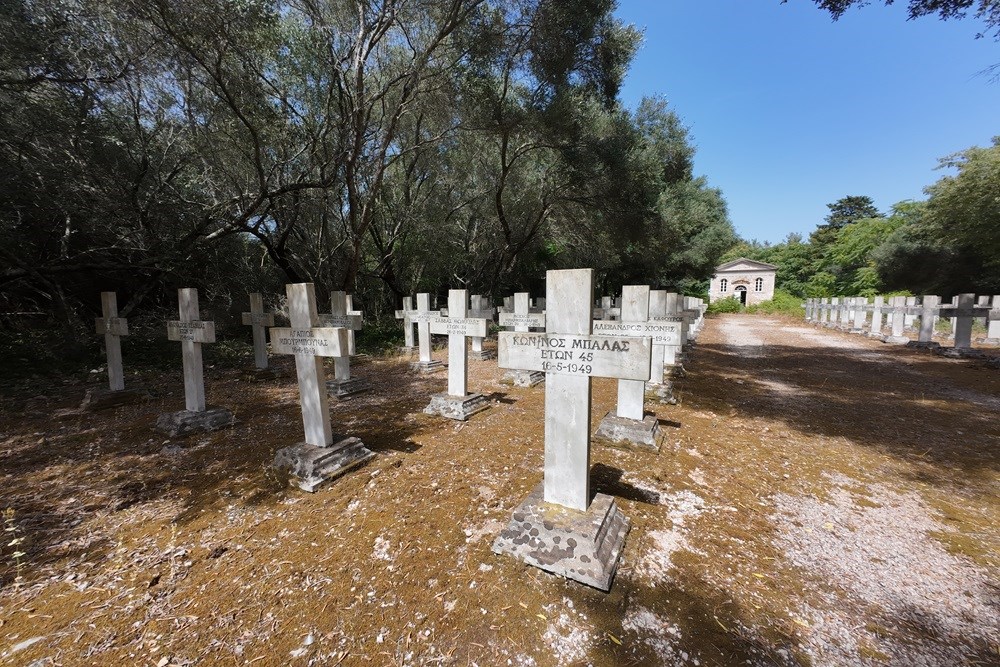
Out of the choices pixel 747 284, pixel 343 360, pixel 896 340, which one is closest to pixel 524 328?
pixel 343 360

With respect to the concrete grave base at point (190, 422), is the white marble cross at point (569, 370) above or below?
above

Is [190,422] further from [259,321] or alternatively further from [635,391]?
[635,391]

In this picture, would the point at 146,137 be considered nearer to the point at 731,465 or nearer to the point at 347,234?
the point at 347,234

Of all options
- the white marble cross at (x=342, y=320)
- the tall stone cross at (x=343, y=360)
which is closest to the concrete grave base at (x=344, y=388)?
the tall stone cross at (x=343, y=360)

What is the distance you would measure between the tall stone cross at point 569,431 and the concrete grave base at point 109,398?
7.00 m

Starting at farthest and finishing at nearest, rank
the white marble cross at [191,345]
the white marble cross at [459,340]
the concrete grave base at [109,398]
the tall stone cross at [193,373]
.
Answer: the concrete grave base at [109,398], the white marble cross at [459,340], the white marble cross at [191,345], the tall stone cross at [193,373]

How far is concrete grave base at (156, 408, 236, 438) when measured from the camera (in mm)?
4953

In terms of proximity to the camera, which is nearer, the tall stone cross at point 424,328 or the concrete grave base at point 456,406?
the concrete grave base at point 456,406

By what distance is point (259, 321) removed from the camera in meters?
8.06

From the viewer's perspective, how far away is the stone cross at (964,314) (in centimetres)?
1011

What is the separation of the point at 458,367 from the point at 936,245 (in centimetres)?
3344

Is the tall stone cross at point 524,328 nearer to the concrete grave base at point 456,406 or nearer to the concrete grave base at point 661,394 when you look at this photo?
the concrete grave base at point 456,406

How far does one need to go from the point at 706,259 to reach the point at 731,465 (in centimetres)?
2734

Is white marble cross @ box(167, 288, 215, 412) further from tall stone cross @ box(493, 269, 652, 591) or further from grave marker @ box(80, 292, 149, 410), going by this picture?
tall stone cross @ box(493, 269, 652, 591)
